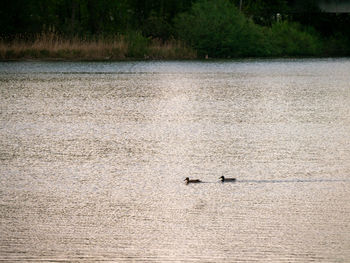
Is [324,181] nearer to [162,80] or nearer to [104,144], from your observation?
[104,144]

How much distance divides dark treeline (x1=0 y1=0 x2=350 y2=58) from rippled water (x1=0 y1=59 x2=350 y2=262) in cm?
2227

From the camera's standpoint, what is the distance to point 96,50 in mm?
34094

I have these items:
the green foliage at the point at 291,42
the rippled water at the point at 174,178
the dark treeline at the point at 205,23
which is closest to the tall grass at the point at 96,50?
the dark treeline at the point at 205,23

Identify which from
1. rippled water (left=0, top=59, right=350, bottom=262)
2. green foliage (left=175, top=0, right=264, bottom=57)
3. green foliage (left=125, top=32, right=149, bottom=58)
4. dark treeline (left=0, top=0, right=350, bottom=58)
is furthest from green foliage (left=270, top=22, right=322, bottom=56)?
rippled water (left=0, top=59, right=350, bottom=262)

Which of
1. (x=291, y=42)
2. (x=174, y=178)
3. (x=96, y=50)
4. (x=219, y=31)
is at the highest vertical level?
(x=174, y=178)

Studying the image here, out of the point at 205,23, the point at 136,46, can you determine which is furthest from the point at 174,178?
the point at 205,23

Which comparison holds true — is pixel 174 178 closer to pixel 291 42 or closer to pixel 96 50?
pixel 96 50

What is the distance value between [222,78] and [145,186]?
1490 cm

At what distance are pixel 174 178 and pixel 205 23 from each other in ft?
101

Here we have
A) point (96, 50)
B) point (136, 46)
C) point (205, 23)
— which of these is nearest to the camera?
point (96, 50)

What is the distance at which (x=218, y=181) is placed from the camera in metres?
7.67

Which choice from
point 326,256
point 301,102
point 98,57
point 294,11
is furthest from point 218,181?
point 294,11

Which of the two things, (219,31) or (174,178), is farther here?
(219,31)

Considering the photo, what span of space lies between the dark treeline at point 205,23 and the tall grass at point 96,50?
5.27 ft
